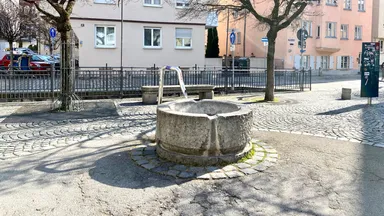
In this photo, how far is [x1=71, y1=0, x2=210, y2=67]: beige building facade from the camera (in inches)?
1070

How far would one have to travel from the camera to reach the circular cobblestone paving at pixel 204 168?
17.0ft

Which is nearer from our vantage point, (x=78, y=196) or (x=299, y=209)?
(x=299, y=209)

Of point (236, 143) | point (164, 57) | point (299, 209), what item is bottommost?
point (299, 209)

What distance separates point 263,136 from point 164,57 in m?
22.7

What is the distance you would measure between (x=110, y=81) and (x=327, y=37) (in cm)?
3004

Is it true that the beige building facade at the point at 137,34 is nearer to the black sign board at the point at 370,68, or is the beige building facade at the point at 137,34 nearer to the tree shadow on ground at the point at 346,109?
the black sign board at the point at 370,68

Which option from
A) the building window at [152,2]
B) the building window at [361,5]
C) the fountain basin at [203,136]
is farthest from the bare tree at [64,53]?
the building window at [361,5]

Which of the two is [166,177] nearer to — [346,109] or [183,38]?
[346,109]

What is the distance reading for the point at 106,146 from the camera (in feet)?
22.6

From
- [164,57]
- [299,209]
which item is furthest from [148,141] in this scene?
[164,57]

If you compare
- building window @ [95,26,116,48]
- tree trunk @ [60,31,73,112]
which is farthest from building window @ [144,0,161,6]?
tree trunk @ [60,31,73,112]

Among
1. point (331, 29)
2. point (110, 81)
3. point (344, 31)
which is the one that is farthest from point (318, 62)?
point (110, 81)

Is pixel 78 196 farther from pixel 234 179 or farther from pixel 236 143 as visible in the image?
pixel 236 143

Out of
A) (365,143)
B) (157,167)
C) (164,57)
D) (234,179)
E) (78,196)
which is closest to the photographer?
(78,196)
